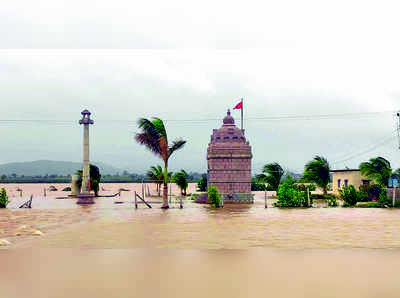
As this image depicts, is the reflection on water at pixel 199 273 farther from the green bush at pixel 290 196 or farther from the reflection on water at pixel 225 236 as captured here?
the green bush at pixel 290 196

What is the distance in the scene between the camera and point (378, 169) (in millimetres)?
42750

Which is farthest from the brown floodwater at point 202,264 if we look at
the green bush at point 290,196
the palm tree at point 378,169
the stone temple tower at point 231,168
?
the palm tree at point 378,169

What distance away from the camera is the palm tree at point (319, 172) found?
4694 centimetres

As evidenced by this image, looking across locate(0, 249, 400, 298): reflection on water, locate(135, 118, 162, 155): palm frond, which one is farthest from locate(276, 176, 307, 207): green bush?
locate(0, 249, 400, 298): reflection on water

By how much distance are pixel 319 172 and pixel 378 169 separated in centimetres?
646

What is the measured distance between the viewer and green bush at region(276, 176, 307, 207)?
3262 centimetres

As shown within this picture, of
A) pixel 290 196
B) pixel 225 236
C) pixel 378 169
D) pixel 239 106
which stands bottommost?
pixel 225 236

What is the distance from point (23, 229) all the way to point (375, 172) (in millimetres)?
35230

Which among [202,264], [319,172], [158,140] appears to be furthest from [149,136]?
[319,172]

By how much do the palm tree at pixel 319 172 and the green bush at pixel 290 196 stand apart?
14.4 metres

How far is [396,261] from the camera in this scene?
32.9 feet

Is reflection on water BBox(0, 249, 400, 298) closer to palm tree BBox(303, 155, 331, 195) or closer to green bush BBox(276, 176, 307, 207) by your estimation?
green bush BBox(276, 176, 307, 207)

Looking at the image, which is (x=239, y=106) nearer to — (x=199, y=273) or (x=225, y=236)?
(x=225, y=236)

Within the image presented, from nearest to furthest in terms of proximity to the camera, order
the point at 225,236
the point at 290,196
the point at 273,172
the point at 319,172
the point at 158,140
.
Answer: the point at 225,236
the point at 158,140
the point at 290,196
the point at 319,172
the point at 273,172
